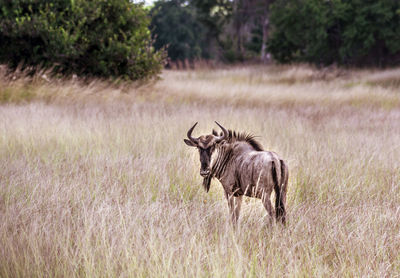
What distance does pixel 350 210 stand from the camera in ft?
9.75

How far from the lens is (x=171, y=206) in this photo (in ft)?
9.24

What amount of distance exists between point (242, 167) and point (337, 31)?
88.4ft

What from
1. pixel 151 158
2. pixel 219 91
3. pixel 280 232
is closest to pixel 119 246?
pixel 280 232

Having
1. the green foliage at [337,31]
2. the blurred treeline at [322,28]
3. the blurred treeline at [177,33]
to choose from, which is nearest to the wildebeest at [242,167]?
the blurred treeline at [177,33]

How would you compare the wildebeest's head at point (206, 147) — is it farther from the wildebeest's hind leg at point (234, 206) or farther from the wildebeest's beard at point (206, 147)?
the wildebeest's hind leg at point (234, 206)

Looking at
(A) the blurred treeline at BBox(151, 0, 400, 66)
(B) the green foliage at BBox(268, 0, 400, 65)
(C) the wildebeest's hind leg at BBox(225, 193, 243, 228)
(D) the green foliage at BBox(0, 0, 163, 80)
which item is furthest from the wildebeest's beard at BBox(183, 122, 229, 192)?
(B) the green foliage at BBox(268, 0, 400, 65)

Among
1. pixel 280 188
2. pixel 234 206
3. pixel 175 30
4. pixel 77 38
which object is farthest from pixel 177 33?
pixel 280 188

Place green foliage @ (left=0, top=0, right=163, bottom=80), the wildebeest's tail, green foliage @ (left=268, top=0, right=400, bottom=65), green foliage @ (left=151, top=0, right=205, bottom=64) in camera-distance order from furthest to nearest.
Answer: green foliage @ (left=151, top=0, right=205, bottom=64)
green foliage @ (left=268, top=0, right=400, bottom=65)
green foliage @ (left=0, top=0, right=163, bottom=80)
the wildebeest's tail

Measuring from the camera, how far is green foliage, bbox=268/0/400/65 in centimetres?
2347

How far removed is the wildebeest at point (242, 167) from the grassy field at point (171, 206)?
0.25 metres

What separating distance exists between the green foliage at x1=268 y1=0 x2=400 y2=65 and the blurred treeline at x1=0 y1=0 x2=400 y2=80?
0.06 m

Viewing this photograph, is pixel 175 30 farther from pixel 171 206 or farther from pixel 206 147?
pixel 206 147

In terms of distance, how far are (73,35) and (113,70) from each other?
1.54m

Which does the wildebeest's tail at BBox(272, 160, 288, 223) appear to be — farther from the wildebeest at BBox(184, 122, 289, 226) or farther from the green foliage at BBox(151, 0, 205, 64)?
the green foliage at BBox(151, 0, 205, 64)
